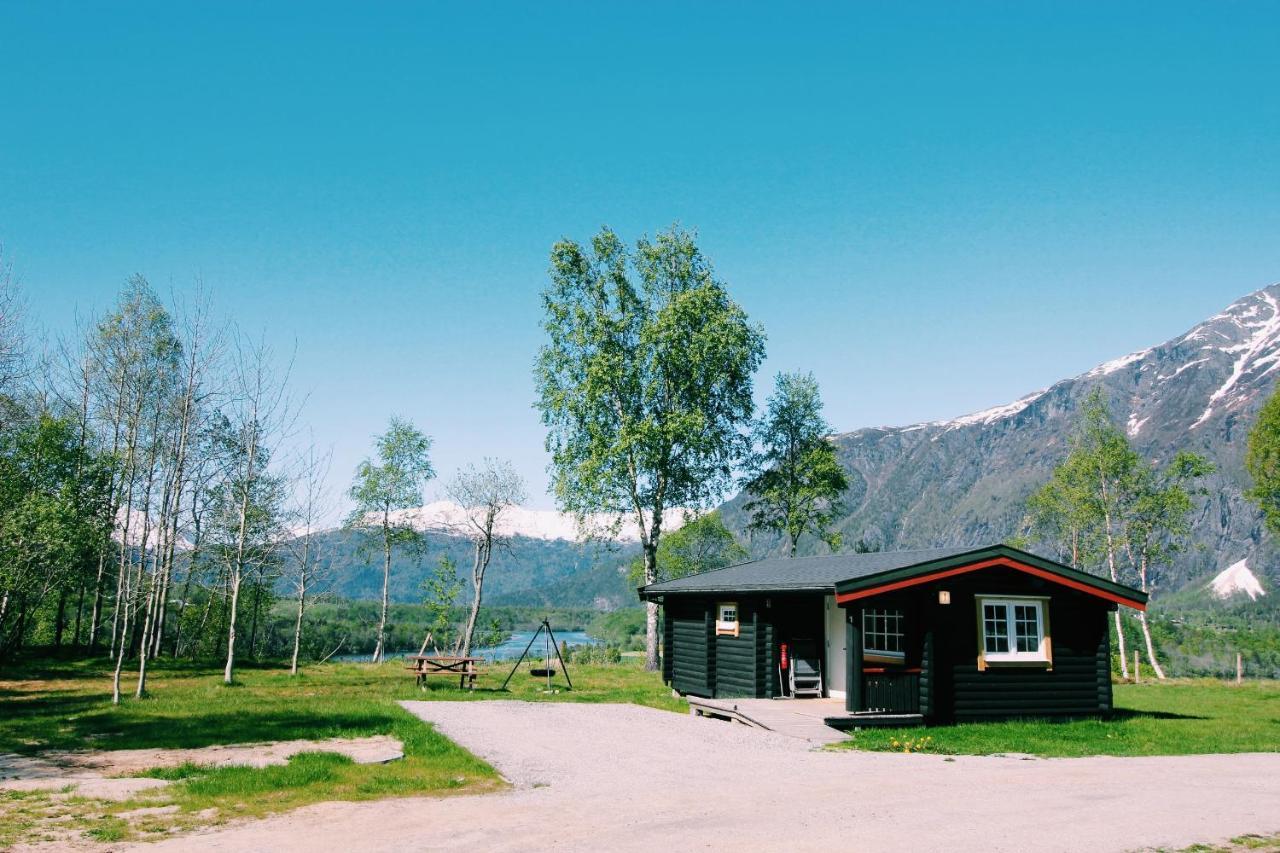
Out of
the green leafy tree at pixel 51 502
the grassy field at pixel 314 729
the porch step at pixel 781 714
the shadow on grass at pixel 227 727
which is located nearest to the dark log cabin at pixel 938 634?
the porch step at pixel 781 714

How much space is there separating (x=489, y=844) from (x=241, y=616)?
4203 centimetres

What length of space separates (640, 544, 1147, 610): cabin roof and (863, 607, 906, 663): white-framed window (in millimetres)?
1226

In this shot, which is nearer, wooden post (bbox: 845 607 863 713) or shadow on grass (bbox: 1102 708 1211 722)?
wooden post (bbox: 845 607 863 713)

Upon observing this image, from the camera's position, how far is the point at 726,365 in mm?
32844

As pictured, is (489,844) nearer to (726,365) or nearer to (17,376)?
(17,376)

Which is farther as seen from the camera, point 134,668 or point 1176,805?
point 134,668

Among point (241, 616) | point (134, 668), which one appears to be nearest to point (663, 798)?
point (134, 668)

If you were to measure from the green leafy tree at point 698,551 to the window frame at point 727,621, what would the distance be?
2869cm

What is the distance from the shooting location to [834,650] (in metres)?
20.8

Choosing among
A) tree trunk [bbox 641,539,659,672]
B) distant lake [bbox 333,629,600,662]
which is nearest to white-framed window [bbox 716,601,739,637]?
tree trunk [bbox 641,539,659,672]

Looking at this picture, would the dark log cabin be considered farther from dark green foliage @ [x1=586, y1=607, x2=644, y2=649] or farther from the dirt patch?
dark green foliage @ [x1=586, y1=607, x2=644, y2=649]

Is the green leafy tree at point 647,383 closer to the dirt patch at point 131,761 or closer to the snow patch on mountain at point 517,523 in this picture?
the snow patch on mountain at point 517,523

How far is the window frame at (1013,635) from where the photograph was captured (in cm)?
1820

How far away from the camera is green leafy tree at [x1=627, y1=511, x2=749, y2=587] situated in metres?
53.0
